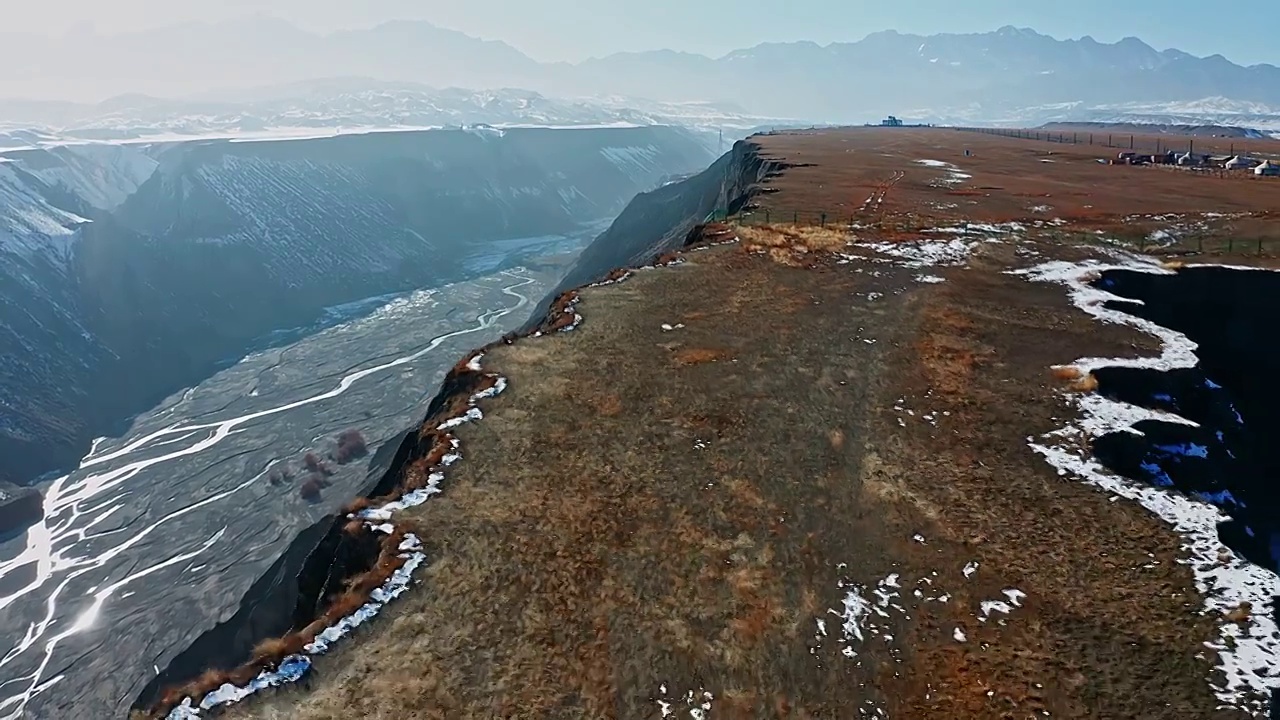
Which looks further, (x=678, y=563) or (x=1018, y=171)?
(x=1018, y=171)

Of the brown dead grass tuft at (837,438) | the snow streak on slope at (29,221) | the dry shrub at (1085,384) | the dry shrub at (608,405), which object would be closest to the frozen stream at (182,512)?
the dry shrub at (608,405)

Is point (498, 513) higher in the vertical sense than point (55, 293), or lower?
higher

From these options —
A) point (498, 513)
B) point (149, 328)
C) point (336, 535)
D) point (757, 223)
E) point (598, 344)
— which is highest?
point (757, 223)

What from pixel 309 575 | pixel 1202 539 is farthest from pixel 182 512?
pixel 1202 539

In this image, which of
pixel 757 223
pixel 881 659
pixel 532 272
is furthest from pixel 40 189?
pixel 881 659

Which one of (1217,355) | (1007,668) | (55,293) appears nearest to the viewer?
(1007,668)

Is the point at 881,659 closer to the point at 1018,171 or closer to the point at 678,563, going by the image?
the point at 678,563

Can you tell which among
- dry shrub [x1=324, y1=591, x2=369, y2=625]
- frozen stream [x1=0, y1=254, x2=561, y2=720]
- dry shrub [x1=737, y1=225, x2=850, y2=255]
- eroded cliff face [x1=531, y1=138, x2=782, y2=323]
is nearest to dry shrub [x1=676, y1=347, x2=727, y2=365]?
dry shrub [x1=324, y1=591, x2=369, y2=625]

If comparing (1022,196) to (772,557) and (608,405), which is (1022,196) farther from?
(772,557)
